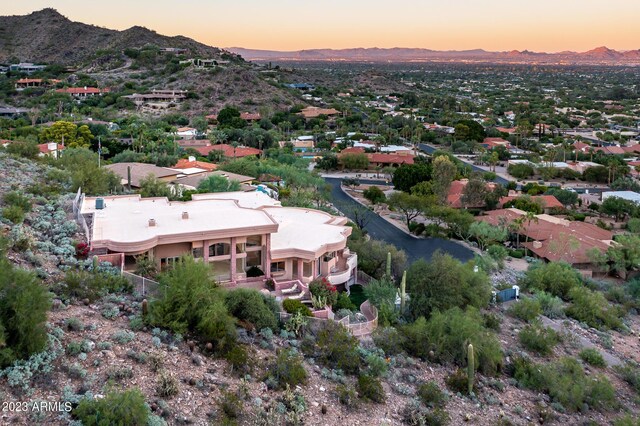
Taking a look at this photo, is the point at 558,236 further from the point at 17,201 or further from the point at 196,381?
the point at 17,201

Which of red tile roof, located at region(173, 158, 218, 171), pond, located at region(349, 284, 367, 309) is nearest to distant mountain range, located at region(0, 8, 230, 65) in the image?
red tile roof, located at region(173, 158, 218, 171)

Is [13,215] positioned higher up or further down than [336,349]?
higher up

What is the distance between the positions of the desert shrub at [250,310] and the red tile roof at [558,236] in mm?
22305

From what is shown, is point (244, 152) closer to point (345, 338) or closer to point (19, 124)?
point (19, 124)

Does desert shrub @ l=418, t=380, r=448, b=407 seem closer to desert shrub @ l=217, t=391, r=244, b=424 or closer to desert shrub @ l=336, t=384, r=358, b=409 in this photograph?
desert shrub @ l=336, t=384, r=358, b=409

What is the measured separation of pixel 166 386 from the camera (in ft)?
48.8

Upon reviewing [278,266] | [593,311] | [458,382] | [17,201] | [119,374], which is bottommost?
[593,311]

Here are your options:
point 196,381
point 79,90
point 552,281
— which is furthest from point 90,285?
point 79,90

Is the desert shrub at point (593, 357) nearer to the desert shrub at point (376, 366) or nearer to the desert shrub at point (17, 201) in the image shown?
the desert shrub at point (376, 366)

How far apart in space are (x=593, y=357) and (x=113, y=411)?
17986 mm

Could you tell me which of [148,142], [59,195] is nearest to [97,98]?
[148,142]

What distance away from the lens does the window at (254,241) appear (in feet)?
82.7

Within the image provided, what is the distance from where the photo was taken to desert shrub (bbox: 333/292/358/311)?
2428cm

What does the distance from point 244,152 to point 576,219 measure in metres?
33.7
